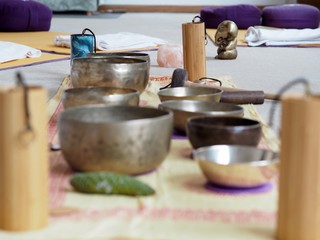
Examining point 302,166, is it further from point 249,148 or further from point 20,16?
point 20,16

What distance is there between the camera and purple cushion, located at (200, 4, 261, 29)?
504 centimetres

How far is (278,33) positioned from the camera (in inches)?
165

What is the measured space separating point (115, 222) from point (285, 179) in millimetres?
234

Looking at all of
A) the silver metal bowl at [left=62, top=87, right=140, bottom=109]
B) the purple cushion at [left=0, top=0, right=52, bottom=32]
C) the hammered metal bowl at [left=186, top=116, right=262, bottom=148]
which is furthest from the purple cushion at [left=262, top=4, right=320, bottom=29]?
the hammered metal bowl at [left=186, top=116, right=262, bottom=148]

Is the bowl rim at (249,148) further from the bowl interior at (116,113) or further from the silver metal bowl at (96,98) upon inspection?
the silver metal bowl at (96,98)

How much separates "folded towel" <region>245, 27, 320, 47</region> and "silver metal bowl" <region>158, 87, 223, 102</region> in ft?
7.80

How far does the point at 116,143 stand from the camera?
42.2 inches

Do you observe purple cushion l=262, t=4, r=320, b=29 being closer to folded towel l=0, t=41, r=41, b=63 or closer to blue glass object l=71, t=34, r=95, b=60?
folded towel l=0, t=41, r=41, b=63

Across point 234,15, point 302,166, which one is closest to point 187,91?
point 302,166

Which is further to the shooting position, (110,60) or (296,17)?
(296,17)

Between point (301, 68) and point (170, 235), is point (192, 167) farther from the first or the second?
point (301, 68)

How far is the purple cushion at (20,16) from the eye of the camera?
15.1 feet

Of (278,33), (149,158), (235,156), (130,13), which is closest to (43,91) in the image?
(149,158)

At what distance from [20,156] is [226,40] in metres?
2.49
